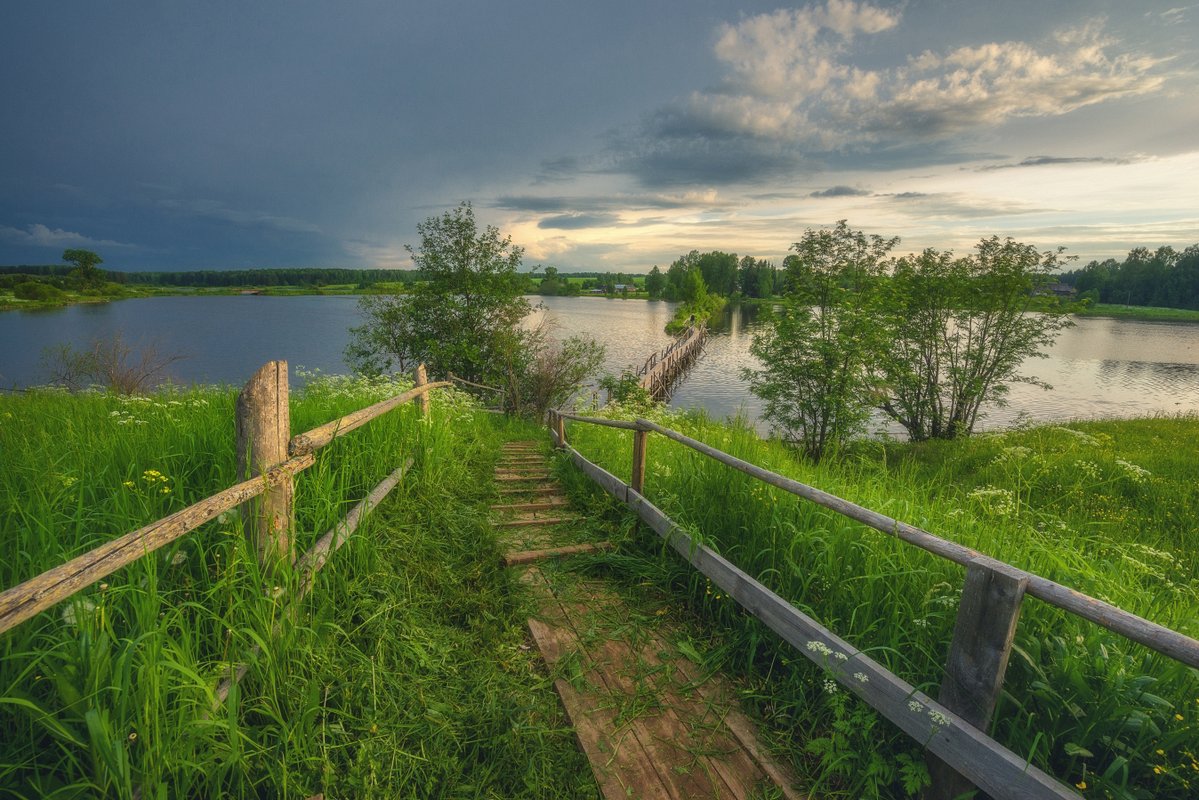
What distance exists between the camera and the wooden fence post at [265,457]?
260 centimetres

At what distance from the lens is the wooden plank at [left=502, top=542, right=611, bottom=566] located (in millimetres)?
4156

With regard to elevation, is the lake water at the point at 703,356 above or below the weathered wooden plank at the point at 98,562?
below

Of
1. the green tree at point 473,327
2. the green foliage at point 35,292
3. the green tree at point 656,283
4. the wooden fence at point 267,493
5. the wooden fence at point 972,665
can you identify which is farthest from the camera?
the green tree at point 656,283

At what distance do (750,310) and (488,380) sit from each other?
3611 inches

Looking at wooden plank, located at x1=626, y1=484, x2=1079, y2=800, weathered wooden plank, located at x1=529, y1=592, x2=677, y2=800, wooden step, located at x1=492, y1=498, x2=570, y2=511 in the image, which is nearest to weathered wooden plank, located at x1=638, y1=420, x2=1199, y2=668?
wooden plank, located at x1=626, y1=484, x2=1079, y2=800

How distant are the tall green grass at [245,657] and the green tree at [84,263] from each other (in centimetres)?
8884

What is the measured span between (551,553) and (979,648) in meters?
2.99

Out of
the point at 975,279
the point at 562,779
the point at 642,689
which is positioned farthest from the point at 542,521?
the point at 975,279

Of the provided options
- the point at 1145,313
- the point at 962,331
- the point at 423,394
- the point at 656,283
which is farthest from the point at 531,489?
→ the point at 656,283

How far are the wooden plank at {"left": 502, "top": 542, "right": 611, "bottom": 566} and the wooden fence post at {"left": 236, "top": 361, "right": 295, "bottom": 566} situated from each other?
5.93 ft

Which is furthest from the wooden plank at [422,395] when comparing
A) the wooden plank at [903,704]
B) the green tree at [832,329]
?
the green tree at [832,329]

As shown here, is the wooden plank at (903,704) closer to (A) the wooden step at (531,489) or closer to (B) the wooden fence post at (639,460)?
(B) the wooden fence post at (639,460)

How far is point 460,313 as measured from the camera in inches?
798

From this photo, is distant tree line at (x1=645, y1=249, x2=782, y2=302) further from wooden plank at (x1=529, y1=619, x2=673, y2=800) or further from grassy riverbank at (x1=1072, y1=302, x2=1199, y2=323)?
wooden plank at (x1=529, y1=619, x2=673, y2=800)
